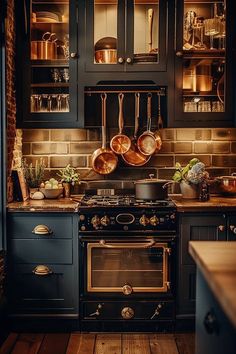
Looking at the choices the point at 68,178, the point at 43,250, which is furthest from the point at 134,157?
the point at 43,250

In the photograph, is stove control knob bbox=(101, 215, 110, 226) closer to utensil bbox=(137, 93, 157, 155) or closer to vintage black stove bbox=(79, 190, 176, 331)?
vintage black stove bbox=(79, 190, 176, 331)

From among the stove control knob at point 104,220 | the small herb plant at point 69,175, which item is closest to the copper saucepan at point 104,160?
the small herb plant at point 69,175

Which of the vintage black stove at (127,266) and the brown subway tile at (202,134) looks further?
the brown subway tile at (202,134)

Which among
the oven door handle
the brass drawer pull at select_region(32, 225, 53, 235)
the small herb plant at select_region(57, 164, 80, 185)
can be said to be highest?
the small herb plant at select_region(57, 164, 80, 185)

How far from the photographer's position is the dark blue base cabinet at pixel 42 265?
3621 millimetres

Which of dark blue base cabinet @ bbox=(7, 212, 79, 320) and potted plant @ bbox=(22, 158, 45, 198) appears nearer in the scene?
dark blue base cabinet @ bbox=(7, 212, 79, 320)

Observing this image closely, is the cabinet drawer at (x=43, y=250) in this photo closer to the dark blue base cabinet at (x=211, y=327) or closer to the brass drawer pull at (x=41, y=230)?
the brass drawer pull at (x=41, y=230)

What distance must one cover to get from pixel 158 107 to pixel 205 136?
0.46 m

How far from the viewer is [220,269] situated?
1.68 metres

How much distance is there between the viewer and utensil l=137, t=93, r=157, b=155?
411 centimetres

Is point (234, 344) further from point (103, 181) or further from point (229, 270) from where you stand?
point (103, 181)

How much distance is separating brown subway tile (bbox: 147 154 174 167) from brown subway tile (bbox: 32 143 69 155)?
703 mm

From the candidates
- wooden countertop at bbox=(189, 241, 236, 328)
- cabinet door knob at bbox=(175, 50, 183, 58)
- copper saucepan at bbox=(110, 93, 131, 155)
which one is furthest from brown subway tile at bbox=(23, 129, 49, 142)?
wooden countertop at bbox=(189, 241, 236, 328)

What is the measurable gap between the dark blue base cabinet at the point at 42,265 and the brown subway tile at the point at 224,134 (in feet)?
4.66
